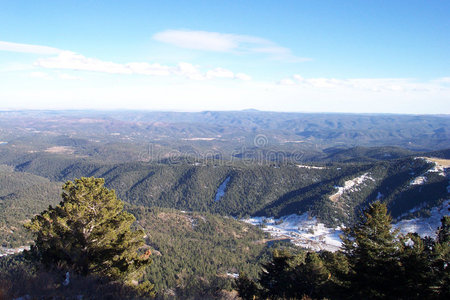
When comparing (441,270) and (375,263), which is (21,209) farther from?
(441,270)

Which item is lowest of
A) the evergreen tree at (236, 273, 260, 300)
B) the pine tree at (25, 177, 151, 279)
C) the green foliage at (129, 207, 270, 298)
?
the green foliage at (129, 207, 270, 298)

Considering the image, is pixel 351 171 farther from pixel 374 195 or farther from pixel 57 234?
pixel 57 234

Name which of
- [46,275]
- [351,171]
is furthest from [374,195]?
[46,275]

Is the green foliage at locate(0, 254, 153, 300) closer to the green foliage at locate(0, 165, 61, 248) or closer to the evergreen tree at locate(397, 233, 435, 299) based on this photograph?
the evergreen tree at locate(397, 233, 435, 299)

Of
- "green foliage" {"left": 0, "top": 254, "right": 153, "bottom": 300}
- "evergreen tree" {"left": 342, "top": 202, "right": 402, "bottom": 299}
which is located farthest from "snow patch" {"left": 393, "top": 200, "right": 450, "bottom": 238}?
"green foliage" {"left": 0, "top": 254, "right": 153, "bottom": 300}

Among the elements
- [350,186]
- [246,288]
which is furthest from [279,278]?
[350,186]

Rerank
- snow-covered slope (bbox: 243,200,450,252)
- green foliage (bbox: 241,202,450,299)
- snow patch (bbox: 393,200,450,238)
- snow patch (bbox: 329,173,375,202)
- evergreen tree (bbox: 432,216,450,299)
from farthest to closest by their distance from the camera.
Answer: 1. snow patch (bbox: 329,173,375,202)
2. snow-covered slope (bbox: 243,200,450,252)
3. snow patch (bbox: 393,200,450,238)
4. green foliage (bbox: 241,202,450,299)
5. evergreen tree (bbox: 432,216,450,299)
